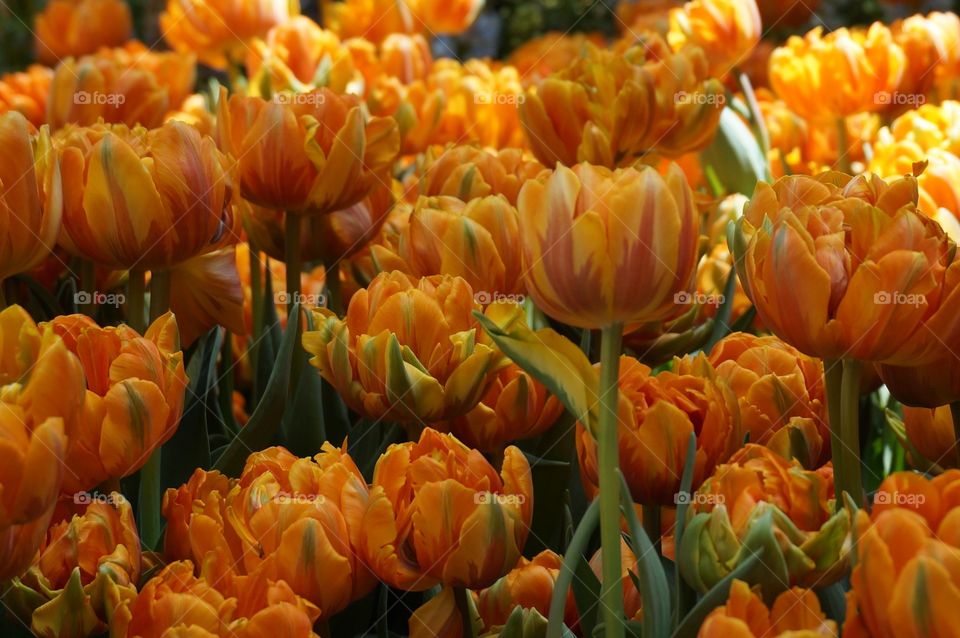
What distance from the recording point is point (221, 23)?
201cm

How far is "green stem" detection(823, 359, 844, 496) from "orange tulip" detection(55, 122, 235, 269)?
439 millimetres

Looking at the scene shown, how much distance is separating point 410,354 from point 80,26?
210 centimetres

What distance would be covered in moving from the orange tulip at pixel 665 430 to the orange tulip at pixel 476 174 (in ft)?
1.17

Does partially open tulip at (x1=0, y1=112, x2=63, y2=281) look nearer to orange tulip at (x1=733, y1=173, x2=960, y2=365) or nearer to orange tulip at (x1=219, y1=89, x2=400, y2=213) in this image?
orange tulip at (x1=219, y1=89, x2=400, y2=213)

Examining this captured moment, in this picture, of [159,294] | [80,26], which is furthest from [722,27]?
[80,26]

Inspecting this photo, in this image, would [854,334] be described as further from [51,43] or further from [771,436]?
[51,43]

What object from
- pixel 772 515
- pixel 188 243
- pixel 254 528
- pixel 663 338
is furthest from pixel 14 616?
pixel 663 338

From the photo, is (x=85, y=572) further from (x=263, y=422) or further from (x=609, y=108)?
(x=609, y=108)

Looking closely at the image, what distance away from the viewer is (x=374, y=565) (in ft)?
2.15

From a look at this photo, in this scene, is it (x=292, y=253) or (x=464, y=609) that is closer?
(x=464, y=609)

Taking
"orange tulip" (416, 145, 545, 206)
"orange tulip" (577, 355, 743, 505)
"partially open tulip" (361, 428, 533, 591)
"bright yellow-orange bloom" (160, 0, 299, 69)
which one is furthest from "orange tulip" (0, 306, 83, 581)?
"bright yellow-orange bloom" (160, 0, 299, 69)

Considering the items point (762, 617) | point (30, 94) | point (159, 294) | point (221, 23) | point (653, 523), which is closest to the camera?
point (762, 617)

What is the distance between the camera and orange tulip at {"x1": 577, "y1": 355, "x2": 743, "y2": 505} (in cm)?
68

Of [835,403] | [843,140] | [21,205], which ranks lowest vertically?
[843,140]
